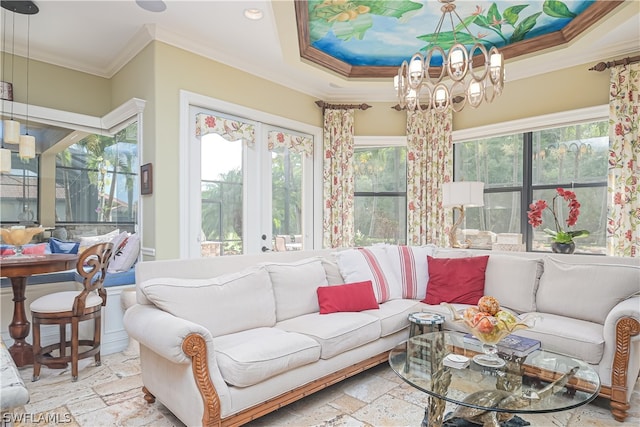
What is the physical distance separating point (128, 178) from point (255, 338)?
8.82ft

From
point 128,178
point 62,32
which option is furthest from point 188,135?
point 62,32

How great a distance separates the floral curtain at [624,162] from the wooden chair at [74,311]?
15.5 ft

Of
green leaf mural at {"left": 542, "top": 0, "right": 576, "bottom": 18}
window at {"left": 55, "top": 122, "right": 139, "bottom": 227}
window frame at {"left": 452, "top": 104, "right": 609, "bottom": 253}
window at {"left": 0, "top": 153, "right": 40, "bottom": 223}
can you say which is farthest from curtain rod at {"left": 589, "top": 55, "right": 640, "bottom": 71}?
window at {"left": 0, "top": 153, "right": 40, "bottom": 223}

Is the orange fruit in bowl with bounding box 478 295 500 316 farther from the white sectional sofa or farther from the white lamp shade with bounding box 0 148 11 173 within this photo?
the white lamp shade with bounding box 0 148 11 173

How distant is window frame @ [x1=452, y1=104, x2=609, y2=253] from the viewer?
3959 millimetres

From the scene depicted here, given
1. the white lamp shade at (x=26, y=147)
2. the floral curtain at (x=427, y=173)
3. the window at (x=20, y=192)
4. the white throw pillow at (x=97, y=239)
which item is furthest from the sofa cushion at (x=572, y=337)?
the window at (x=20, y=192)

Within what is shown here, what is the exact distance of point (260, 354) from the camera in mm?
2057

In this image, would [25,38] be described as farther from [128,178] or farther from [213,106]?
[213,106]

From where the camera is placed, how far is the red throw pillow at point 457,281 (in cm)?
332

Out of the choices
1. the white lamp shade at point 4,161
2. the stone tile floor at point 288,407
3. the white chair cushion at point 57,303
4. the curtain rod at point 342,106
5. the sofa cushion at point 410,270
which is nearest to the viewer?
the stone tile floor at point 288,407

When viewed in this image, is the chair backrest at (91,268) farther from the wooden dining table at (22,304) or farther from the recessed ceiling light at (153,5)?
the recessed ceiling light at (153,5)

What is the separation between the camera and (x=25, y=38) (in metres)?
3.62

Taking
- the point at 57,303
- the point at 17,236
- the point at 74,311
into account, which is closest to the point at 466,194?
the point at 74,311

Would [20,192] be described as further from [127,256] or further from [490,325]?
[490,325]
